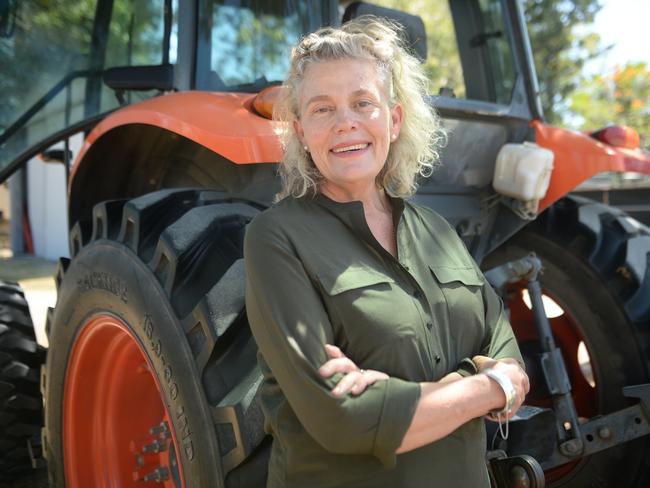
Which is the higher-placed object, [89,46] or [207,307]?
[89,46]

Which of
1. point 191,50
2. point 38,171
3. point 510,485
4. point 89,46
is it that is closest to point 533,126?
point 191,50

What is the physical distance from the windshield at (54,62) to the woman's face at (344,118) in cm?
174

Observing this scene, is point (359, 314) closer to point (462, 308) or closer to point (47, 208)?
point (462, 308)

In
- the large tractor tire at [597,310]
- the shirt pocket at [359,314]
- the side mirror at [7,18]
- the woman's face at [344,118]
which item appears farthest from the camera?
the side mirror at [7,18]

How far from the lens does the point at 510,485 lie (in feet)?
6.23

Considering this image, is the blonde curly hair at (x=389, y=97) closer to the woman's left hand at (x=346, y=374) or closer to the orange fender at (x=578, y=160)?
the woman's left hand at (x=346, y=374)

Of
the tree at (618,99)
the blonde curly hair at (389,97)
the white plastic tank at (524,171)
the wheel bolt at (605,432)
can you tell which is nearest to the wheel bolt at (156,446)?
the blonde curly hair at (389,97)

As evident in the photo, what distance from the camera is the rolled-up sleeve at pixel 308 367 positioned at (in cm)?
131

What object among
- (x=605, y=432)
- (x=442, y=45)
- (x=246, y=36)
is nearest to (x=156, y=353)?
(x=246, y=36)

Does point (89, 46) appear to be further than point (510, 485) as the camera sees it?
Yes

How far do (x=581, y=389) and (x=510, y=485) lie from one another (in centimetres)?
120

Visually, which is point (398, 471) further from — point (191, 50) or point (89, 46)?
point (89, 46)

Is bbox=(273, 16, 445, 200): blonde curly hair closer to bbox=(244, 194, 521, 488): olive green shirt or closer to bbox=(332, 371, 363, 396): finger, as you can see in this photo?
bbox=(244, 194, 521, 488): olive green shirt

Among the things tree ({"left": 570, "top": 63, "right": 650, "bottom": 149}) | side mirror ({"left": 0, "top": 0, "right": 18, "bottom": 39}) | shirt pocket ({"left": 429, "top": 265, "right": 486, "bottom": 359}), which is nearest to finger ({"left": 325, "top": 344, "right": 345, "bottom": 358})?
shirt pocket ({"left": 429, "top": 265, "right": 486, "bottom": 359})
